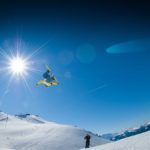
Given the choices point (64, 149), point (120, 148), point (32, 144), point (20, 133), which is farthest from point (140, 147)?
point (20, 133)

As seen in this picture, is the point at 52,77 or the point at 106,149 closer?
the point at 106,149

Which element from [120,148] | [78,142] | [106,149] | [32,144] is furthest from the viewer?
[78,142]

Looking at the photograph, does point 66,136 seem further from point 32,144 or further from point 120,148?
point 120,148

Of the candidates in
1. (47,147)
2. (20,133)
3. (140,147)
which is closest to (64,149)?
(47,147)

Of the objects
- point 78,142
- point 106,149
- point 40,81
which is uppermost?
point 40,81

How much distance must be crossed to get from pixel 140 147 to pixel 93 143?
1729 inches

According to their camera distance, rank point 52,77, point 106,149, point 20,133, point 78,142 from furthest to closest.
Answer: point 20,133 < point 78,142 < point 52,77 < point 106,149

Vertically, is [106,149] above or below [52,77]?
below

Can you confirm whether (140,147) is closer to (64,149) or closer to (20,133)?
(64,149)

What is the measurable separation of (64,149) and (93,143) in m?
11.9

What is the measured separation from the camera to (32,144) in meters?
47.5

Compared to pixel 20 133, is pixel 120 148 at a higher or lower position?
lower

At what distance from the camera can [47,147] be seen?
4456cm

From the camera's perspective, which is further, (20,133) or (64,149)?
(20,133)
